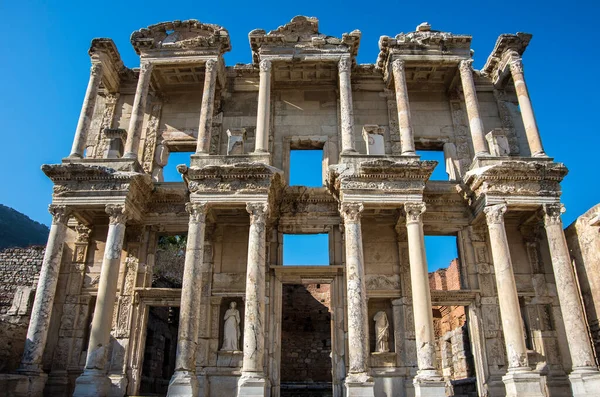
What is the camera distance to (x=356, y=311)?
12.3 metres

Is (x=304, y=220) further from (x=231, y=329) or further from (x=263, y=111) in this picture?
(x=231, y=329)

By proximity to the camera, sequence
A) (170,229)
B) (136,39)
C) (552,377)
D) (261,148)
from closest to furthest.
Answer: (552,377), (261,148), (170,229), (136,39)

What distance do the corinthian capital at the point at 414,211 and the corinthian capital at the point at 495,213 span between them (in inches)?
73.9

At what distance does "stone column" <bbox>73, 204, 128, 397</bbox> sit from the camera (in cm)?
1195

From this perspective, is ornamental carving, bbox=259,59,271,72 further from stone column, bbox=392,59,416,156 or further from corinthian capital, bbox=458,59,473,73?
corinthian capital, bbox=458,59,473,73

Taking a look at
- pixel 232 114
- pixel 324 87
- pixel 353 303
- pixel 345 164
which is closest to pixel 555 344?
pixel 353 303

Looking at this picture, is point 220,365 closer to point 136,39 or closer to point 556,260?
point 556,260

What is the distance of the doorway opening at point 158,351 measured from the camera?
17.8 metres

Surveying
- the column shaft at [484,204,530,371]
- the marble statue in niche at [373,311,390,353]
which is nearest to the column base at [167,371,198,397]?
the marble statue in niche at [373,311,390,353]

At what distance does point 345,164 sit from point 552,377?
8.36 metres

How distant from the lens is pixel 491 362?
13539 millimetres

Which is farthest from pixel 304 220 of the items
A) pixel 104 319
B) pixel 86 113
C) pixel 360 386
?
pixel 86 113

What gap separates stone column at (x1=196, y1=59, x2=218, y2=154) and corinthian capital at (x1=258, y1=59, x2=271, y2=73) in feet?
5.04

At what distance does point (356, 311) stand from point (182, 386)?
465 cm
